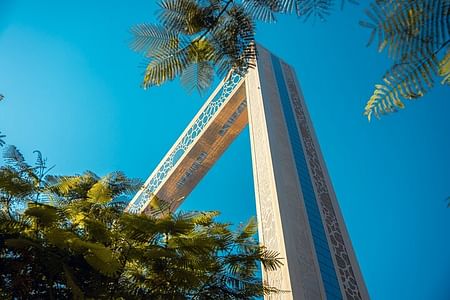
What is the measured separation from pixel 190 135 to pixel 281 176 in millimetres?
4238

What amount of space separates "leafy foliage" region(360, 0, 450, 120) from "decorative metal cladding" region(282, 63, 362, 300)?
4.50 m

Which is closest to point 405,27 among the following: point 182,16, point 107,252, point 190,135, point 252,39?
point 252,39

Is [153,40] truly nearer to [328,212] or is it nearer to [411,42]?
[411,42]

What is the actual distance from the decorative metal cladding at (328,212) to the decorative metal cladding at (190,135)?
1.51 meters

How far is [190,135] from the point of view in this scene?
1004cm

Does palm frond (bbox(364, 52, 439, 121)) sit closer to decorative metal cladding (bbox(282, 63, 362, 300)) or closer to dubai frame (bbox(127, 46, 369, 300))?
dubai frame (bbox(127, 46, 369, 300))

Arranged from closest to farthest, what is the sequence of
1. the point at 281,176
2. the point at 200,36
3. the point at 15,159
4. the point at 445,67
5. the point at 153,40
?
the point at 445,67, the point at 200,36, the point at 153,40, the point at 15,159, the point at 281,176

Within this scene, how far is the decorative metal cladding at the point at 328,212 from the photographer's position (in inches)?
208

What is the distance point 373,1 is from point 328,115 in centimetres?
941

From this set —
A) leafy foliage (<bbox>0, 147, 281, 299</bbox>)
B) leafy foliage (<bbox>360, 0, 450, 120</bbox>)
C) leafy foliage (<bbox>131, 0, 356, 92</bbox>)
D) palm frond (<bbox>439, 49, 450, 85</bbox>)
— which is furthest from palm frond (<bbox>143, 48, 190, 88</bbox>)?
leafy foliage (<bbox>0, 147, 281, 299</bbox>)

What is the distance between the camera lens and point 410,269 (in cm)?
824

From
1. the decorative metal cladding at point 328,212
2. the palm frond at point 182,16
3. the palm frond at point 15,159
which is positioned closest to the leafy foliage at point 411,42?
the palm frond at point 182,16

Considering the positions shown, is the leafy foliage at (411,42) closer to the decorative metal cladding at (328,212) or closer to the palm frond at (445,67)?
the palm frond at (445,67)

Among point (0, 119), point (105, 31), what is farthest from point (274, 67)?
point (0, 119)
